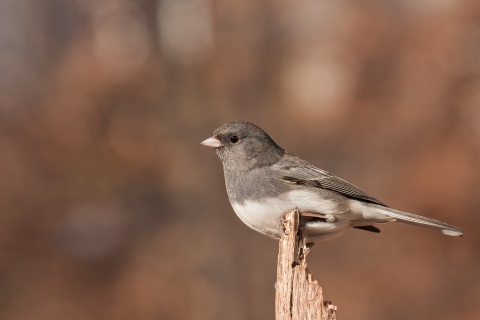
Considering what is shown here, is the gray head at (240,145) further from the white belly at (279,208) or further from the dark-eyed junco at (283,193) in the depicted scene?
the white belly at (279,208)

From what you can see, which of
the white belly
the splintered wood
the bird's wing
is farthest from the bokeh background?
the splintered wood

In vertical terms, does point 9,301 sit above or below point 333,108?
below

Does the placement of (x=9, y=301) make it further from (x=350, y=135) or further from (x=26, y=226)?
(x=350, y=135)

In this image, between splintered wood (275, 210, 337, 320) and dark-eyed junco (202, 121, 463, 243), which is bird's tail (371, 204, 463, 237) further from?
splintered wood (275, 210, 337, 320)

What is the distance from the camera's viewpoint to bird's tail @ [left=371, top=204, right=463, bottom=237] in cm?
272

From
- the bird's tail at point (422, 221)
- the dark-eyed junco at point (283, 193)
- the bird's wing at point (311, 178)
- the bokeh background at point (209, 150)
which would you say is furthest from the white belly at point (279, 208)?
the bokeh background at point (209, 150)

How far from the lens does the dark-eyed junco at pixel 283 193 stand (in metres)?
2.70

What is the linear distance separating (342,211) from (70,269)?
5.96 m

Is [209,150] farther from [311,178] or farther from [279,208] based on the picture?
[279,208]

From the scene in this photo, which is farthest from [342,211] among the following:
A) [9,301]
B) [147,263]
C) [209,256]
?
[9,301]

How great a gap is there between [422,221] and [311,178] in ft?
2.37

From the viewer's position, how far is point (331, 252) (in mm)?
7648

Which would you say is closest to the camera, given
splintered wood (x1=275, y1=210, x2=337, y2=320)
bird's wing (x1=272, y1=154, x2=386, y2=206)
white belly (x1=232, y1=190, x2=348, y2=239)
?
splintered wood (x1=275, y1=210, x2=337, y2=320)

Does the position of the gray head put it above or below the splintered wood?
above
